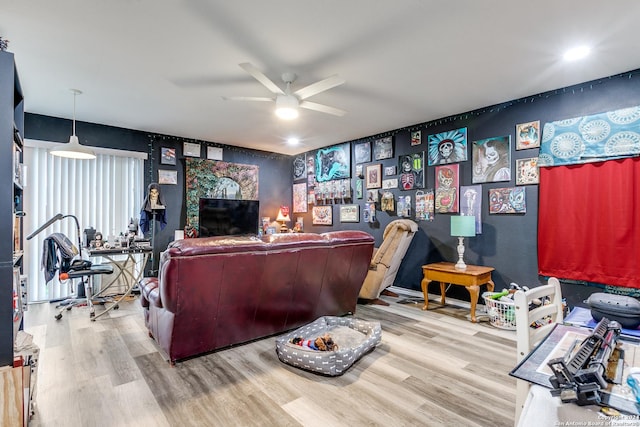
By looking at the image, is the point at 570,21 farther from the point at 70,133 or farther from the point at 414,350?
the point at 70,133

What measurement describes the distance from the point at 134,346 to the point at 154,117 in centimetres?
304

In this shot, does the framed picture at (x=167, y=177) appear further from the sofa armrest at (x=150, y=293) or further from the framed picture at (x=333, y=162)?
the sofa armrest at (x=150, y=293)

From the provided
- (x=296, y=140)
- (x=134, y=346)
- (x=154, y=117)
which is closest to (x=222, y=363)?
(x=134, y=346)

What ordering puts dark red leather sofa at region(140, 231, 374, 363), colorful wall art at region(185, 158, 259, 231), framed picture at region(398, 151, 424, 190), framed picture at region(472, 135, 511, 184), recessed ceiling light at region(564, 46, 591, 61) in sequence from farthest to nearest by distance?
colorful wall art at region(185, 158, 259, 231)
framed picture at region(398, 151, 424, 190)
framed picture at region(472, 135, 511, 184)
recessed ceiling light at region(564, 46, 591, 61)
dark red leather sofa at region(140, 231, 374, 363)

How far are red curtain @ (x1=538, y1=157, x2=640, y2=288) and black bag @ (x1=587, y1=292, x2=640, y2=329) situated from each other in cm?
238

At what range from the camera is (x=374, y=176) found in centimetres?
535

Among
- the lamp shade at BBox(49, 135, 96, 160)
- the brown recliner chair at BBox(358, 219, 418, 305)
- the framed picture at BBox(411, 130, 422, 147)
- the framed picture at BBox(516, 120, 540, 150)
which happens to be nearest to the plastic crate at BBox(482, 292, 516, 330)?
the brown recliner chair at BBox(358, 219, 418, 305)

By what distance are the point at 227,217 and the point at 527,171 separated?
4578 mm

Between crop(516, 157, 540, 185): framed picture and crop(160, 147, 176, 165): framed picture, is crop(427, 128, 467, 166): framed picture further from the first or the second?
crop(160, 147, 176, 165): framed picture

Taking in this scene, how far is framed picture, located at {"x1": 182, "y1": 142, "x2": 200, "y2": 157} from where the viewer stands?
218 inches

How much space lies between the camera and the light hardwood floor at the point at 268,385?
186 centimetres

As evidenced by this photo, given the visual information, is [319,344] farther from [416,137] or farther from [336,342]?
[416,137]

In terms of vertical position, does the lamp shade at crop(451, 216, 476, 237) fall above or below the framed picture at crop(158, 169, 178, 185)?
below

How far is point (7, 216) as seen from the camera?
1.50 metres
